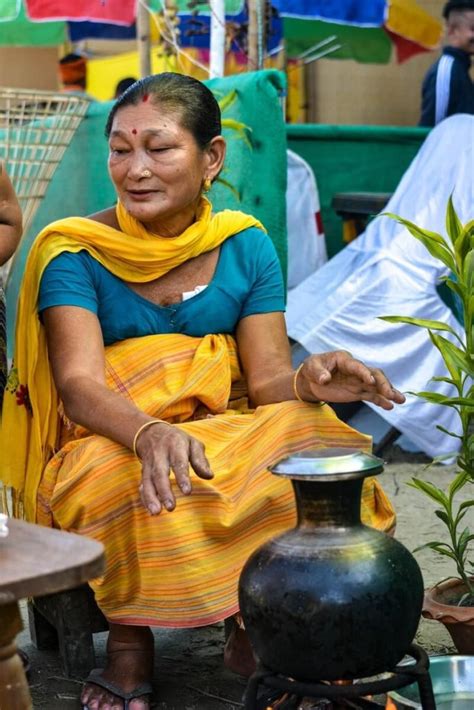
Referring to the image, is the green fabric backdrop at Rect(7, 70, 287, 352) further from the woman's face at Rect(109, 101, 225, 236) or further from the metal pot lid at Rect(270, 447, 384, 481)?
the metal pot lid at Rect(270, 447, 384, 481)

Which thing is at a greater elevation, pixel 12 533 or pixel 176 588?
pixel 12 533

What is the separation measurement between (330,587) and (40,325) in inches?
54.6

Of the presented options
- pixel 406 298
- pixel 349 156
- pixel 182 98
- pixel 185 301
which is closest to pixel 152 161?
pixel 182 98

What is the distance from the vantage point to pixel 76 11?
9.13 meters

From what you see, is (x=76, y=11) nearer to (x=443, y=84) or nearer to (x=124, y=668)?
(x=443, y=84)

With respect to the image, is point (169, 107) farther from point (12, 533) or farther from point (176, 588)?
point (12, 533)

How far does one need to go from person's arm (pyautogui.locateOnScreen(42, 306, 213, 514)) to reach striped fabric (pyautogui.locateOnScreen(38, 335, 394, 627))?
2.9 inches

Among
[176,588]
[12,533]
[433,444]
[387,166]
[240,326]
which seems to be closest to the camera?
[12,533]

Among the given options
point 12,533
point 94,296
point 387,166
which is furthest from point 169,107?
point 387,166

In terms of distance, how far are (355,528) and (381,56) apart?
10058mm

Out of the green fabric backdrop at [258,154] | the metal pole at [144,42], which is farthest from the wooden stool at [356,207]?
the green fabric backdrop at [258,154]

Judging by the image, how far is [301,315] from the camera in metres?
6.20

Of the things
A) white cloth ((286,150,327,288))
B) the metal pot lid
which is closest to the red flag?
white cloth ((286,150,327,288))

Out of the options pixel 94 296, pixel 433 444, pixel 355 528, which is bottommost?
pixel 433 444
